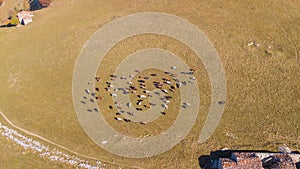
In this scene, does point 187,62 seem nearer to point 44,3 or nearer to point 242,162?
point 242,162

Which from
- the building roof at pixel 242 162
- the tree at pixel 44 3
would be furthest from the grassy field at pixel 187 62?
the building roof at pixel 242 162

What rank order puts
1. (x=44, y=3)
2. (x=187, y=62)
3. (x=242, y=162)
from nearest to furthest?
1. (x=242, y=162)
2. (x=187, y=62)
3. (x=44, y=3)

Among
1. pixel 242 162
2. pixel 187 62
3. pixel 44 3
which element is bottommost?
pixel 242 162

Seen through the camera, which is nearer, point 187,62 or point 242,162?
point 242,162

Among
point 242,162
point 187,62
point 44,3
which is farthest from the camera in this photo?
point 44,3

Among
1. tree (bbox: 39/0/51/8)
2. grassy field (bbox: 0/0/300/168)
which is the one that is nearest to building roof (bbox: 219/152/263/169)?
grassy field (bbox: 0/0/300/168)

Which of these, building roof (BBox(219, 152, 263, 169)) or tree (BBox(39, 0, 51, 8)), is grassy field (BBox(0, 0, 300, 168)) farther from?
building roof (BBox(219, 152, 263, 169))

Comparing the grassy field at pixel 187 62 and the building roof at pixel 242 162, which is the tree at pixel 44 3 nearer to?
the grassy field at pixel 187 62

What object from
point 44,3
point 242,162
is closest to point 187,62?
point 242,162

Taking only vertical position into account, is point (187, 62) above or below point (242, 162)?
above

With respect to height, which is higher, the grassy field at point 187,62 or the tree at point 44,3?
the tree at point 44,3
